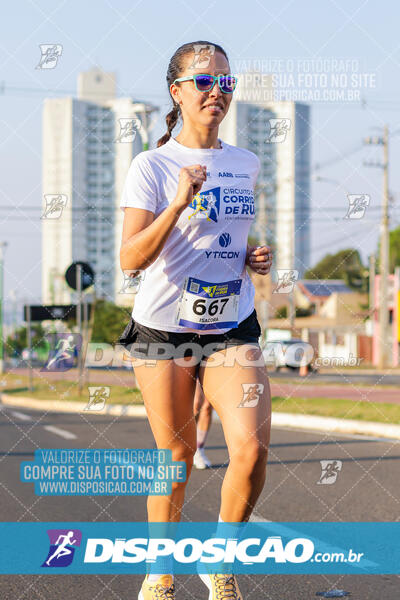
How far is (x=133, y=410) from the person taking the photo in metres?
17.4

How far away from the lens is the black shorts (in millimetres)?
3441

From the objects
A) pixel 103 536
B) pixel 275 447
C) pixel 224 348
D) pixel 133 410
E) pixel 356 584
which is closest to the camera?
pixel 224 348

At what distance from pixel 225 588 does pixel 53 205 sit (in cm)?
Result: 400

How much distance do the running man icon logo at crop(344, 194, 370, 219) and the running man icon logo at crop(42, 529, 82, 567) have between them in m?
3.28

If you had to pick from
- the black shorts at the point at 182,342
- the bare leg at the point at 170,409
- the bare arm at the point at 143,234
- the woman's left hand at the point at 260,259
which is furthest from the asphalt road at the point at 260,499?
the bare arm at the point at 143,234

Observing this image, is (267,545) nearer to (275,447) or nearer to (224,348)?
(224,348)

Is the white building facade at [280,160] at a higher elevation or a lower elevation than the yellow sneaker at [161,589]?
higher

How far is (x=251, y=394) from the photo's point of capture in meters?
3.35

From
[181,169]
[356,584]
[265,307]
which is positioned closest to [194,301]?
[181,169]

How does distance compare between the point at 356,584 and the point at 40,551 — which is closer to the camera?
the point at 356,584

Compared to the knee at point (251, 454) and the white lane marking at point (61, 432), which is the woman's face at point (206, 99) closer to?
the knee at point (251, 454)

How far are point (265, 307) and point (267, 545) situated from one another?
43687 mm

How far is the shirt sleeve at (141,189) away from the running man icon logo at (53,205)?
10.9 feet

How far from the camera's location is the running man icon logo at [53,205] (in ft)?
21.8
